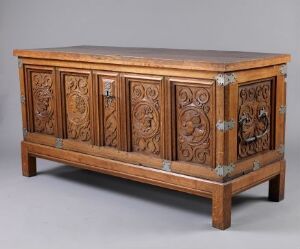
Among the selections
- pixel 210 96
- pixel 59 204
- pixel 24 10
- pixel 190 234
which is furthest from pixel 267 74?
pixel 24 10

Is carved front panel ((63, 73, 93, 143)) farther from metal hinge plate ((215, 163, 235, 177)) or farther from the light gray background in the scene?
metal hinge plate ((215, 163, 235, 177))

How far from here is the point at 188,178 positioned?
142 inches

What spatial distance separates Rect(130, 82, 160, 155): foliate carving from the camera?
3740 millimetres

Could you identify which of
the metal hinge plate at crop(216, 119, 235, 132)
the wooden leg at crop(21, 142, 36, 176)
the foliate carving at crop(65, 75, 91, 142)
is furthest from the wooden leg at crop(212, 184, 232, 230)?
the wooden leg at crop(21, 142, 36, 176)

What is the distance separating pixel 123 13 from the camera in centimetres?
549

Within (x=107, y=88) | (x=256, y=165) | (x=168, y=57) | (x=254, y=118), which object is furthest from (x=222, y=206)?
(x=107, y=88)

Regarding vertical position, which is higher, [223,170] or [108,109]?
[108,109]

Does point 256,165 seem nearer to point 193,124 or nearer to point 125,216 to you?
point 193,124

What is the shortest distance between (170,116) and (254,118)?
45 centimetres

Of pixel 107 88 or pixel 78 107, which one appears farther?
pixel 78 107

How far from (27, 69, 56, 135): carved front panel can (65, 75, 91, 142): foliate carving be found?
0.46ft

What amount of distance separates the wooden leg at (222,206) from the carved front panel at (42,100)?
131 cm

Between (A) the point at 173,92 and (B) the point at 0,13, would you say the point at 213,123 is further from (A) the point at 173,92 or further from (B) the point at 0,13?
(B) the point at 0,13

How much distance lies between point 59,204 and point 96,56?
0.87 m
